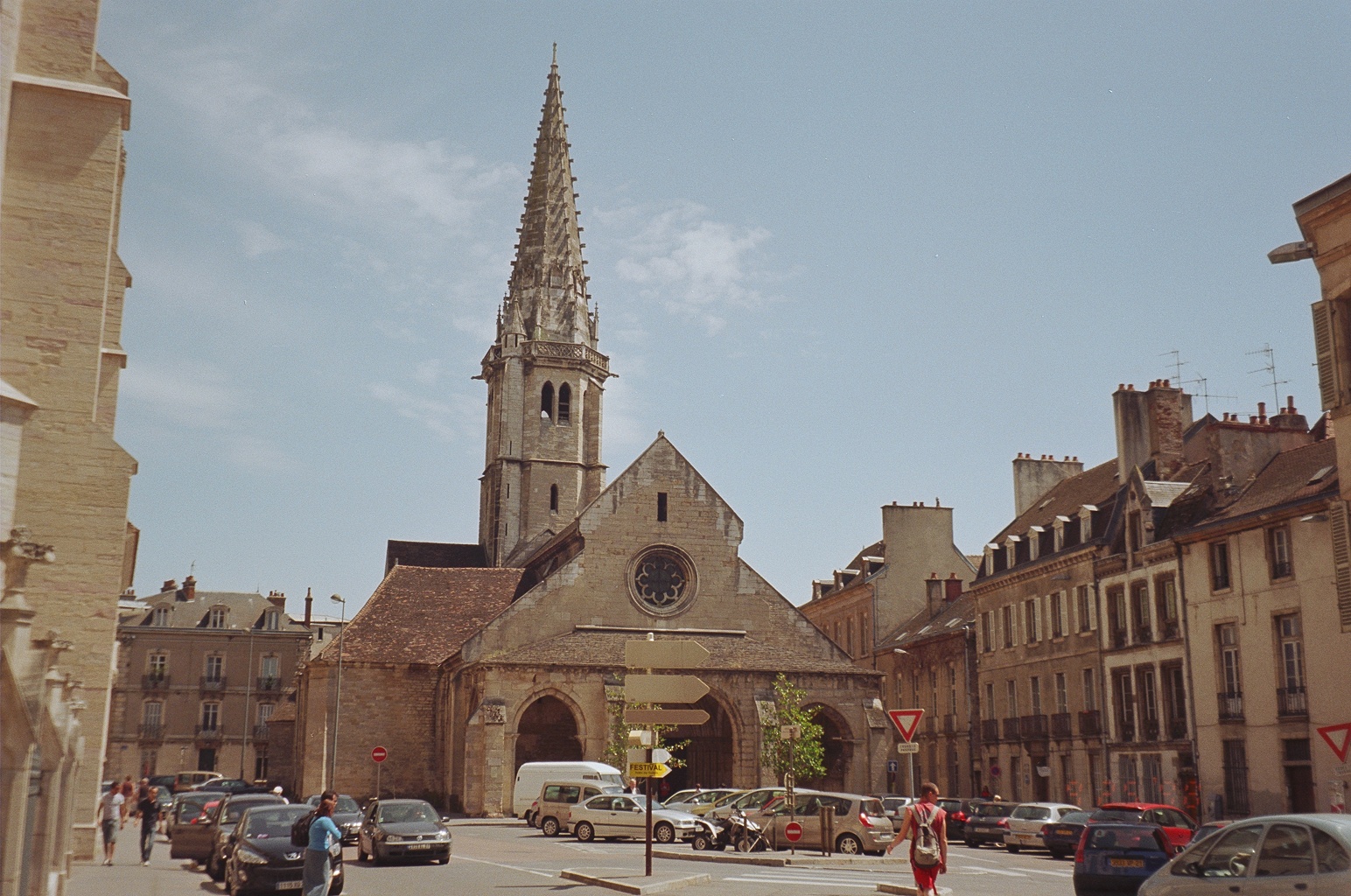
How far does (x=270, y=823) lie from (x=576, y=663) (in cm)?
2118

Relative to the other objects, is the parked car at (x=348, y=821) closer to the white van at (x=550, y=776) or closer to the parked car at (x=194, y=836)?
the parked car at (x=194, y=836)

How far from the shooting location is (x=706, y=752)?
4162cm

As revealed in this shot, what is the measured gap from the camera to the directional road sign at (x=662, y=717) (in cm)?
1655

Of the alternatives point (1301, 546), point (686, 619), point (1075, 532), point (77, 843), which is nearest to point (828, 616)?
point (686, 619)

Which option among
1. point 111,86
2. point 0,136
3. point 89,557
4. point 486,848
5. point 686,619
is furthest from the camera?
point 686,619

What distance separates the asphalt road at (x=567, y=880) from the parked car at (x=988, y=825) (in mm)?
3501

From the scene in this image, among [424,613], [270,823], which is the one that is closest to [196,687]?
[424,613]

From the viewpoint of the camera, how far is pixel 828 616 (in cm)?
6038

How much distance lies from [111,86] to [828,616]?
43.8m

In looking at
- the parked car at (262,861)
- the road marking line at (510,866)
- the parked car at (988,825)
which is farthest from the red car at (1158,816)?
the parked car at (262,861)

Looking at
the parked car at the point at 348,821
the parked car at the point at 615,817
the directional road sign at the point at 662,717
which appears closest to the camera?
the directional road sign at the point at 662,717

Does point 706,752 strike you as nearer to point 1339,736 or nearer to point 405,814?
point 405,814

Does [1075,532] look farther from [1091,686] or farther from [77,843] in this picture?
[77,843]

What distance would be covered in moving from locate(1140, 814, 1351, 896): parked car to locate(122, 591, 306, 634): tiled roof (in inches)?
2617
